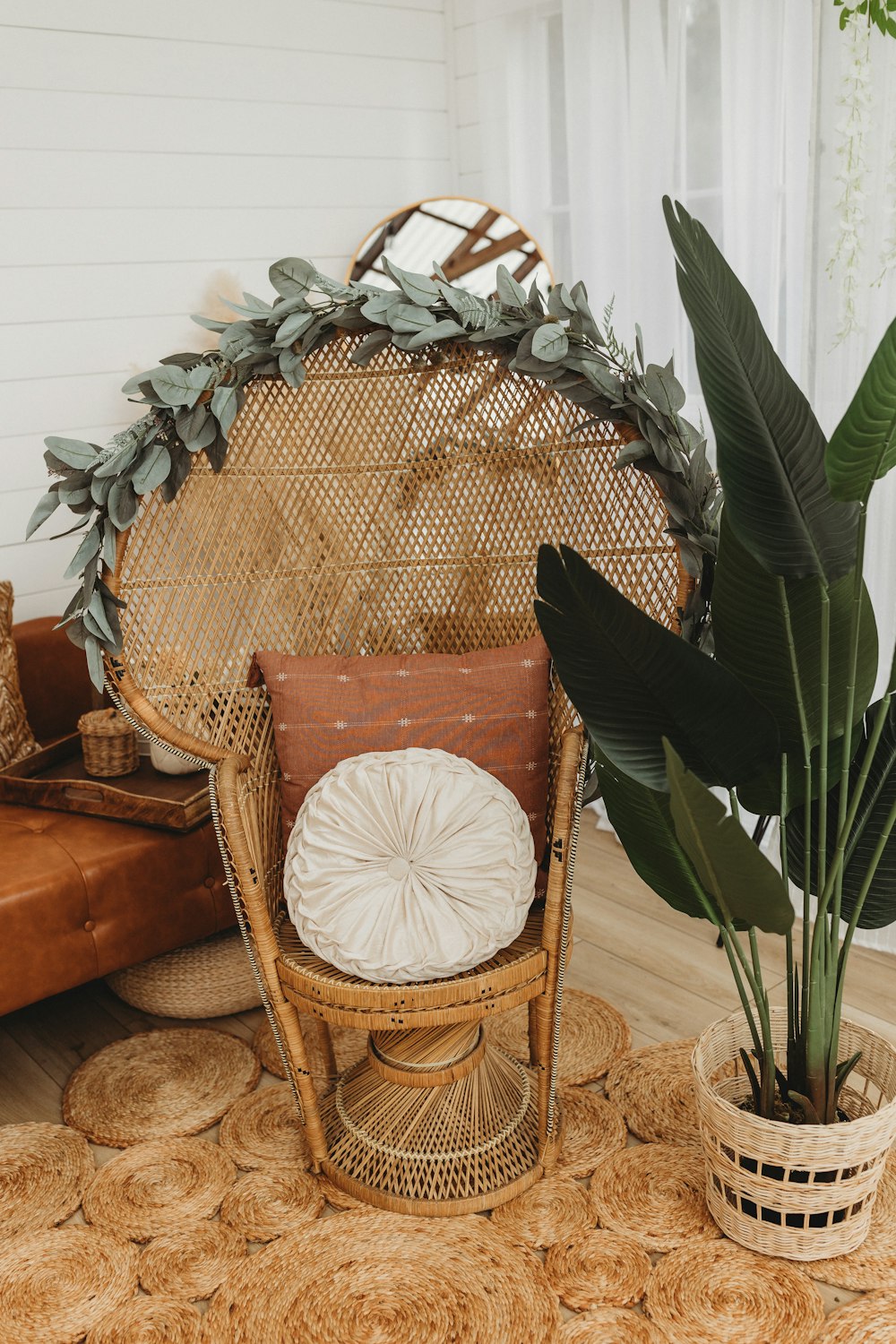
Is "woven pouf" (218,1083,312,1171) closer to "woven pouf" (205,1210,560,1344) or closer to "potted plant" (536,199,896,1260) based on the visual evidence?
"woven pouf" (205,1210,560,1344)

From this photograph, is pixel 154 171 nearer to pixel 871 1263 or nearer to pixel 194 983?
pixel 194 983

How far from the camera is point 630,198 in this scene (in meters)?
2.80

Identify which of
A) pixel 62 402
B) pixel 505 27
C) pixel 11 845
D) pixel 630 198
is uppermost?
pixel 505 27

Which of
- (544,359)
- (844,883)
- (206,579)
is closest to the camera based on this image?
(844,883)

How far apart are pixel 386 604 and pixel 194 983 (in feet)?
2.75

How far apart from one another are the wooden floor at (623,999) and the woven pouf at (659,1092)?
0.21 feet

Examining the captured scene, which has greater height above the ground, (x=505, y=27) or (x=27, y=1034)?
(x=505, y=27)

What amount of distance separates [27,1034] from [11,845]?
44 centimetres

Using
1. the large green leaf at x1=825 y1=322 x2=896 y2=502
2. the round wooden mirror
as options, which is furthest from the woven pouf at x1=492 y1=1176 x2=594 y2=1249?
the round wooden mirror

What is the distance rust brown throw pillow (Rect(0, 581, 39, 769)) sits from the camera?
244 centimetres

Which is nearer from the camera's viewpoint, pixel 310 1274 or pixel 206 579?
pixel 310 1274

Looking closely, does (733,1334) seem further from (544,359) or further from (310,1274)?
(544,359)

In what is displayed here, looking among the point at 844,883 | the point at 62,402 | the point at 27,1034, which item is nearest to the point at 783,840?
the point at 844,883

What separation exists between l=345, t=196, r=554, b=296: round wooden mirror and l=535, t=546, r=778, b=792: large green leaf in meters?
1.84
